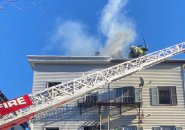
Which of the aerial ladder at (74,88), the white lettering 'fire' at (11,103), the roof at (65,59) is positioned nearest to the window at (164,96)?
the aerial ladder at (74,88)

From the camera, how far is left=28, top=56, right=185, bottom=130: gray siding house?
27391 mm

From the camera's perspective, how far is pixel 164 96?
93.7ft

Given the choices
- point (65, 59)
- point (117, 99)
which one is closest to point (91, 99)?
point (117, 99)

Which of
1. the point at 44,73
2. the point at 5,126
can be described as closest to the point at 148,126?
the point at 44,73

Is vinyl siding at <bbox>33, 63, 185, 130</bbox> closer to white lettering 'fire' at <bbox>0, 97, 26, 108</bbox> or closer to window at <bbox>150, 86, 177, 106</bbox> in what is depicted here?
window at <bbox>150, 86, 177, 106</bbox>

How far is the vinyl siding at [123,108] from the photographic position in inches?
1080

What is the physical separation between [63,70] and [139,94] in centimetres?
589

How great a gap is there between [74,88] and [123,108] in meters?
5.99

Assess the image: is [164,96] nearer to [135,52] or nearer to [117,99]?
[117,99]

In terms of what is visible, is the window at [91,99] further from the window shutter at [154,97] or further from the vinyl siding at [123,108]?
the window shutter at [154,97]

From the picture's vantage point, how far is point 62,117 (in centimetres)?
2748

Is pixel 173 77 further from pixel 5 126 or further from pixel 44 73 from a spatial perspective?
pixel 5 126

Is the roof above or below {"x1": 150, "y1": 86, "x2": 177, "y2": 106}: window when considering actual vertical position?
above

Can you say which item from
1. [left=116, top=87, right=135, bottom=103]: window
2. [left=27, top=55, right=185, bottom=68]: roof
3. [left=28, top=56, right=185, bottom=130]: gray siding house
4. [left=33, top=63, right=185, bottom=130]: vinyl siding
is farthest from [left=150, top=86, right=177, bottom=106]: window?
[left=27, top=55, right=185, bottom=68]: roof
